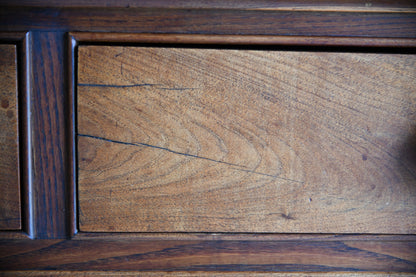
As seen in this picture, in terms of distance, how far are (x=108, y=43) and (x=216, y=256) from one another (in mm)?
326

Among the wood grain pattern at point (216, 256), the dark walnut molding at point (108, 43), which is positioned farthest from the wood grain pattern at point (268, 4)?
the wood grain pattern at point (216, 256)

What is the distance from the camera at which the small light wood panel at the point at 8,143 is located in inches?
14.0

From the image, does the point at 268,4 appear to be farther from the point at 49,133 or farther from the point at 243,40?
the point at 49,133

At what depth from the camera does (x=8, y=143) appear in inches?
14.1

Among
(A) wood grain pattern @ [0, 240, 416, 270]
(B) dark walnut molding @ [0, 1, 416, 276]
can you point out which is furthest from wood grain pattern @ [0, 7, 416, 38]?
(A) wood grain pattern @ [0, 240, 416, 270]

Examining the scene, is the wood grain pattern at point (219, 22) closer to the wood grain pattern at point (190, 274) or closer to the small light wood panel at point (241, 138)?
the small light wood panel at point (241, 138)

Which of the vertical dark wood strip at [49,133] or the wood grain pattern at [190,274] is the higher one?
the vertical dark wood strip at [49,133]

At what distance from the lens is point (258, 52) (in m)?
0.36

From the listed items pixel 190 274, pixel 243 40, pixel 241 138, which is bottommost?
pixel 190 274

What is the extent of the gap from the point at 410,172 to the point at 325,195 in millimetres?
118

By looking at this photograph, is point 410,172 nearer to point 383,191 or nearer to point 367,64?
point 383,191

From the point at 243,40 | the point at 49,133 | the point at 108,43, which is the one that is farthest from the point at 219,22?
the point at 49,133

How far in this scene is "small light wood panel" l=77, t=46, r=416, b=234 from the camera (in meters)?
0.36

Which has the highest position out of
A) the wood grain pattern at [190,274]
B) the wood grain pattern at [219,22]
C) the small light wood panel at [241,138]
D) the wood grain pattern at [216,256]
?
the wood grain pattern at [219,22]
